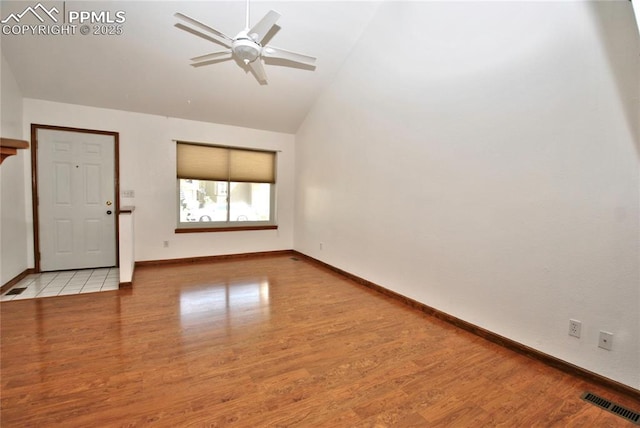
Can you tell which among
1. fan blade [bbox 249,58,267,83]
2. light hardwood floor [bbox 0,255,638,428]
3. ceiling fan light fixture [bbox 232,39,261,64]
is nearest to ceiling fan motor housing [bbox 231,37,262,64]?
ceiling fan light fixture [bbox 232,39,261,64]

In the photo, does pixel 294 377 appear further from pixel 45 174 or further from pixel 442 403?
pixel 45 174

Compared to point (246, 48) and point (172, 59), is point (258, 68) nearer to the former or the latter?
point (246, 48)

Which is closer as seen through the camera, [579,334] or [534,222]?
[579,334]

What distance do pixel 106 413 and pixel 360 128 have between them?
3.99m

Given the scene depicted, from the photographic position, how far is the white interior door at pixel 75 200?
4.39 meters

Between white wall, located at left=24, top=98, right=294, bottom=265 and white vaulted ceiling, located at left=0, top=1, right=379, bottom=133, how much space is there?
0.64 feet

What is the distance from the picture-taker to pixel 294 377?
2051 mm

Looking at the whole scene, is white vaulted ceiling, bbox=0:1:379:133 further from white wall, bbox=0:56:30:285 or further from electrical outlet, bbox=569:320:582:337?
electrical outlet, bbox=569:320:582:337

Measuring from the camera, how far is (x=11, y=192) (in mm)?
3783

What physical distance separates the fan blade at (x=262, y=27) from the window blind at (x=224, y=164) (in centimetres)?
337

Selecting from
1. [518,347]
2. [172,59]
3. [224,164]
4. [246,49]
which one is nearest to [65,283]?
[224,164]

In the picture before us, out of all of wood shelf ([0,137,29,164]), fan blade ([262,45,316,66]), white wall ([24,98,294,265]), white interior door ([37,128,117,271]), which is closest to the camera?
wood shelf ([0,137,29,164])

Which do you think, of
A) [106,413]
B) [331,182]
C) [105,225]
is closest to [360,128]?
[331,182]

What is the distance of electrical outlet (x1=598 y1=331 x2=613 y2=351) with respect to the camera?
1.99 meters
